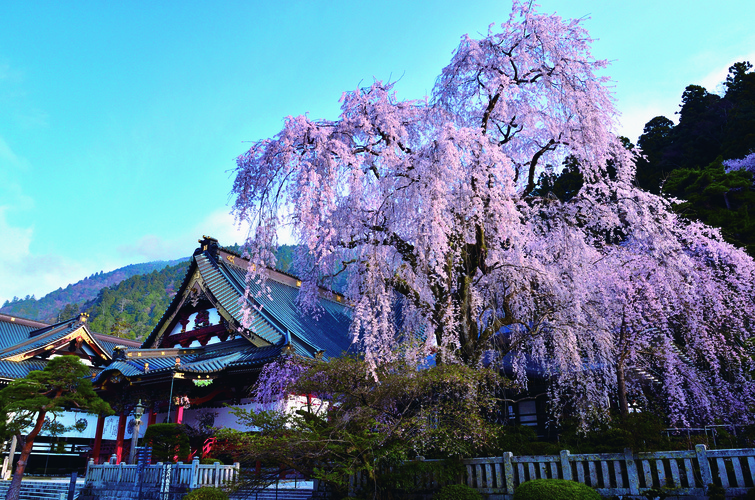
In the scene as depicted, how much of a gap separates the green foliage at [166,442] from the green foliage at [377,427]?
470 centimetres

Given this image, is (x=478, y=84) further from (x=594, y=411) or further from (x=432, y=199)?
(x=594, y=411)

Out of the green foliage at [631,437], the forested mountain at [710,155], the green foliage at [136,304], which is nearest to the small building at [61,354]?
the green foliage at [631,437]

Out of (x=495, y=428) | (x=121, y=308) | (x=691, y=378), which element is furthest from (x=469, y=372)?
(x=121, y=308)

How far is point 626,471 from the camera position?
26.5 feet

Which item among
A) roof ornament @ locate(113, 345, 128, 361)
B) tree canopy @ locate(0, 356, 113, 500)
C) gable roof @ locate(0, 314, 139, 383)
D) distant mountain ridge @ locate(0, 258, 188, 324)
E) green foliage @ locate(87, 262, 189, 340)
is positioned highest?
distant mountain ridge @ locate(0, 258, 188, 324)

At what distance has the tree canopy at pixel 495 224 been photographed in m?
9.55

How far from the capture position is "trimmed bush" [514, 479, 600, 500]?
734cm

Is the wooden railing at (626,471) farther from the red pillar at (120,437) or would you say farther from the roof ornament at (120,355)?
the red pillar at (120,437)

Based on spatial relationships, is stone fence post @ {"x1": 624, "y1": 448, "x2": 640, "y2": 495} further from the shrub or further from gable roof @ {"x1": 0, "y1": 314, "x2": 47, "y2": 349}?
gable roof @ {"x1": 0, "y1": 314, "x2": 47, "y2": 349}

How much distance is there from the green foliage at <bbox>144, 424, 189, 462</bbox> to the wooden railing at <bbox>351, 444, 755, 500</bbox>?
725 cm

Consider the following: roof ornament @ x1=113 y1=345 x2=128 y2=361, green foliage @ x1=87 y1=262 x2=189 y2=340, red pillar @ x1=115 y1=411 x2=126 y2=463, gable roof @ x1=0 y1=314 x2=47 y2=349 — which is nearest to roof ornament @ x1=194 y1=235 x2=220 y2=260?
roof ornament @ x1=113 y1=345 x2=128 y2=361

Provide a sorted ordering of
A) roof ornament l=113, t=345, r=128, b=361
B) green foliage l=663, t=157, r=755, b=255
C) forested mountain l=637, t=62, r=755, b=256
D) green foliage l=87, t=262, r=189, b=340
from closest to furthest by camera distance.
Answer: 1. roof ornament l=113, t=345, r=128, b=361
2. green foliage l=663, t=157, r=755, b=255
3. forested mountain l=637, t=62, r=755, b=256
4. green foliage l=87, t=262, r=189, b=340

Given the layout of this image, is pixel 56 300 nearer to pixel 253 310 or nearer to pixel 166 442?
pixel 253 310

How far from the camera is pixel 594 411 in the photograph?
36.4 ft
